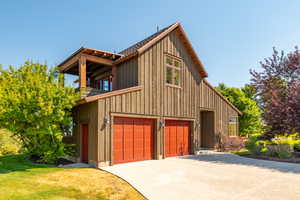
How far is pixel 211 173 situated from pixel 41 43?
14.9m

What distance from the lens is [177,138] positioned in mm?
12312

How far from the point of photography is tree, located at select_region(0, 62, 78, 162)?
8.71 m

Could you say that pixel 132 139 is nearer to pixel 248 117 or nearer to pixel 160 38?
pixel 160 38

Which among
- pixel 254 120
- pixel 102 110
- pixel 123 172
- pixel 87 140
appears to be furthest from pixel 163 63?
pixel 254 120

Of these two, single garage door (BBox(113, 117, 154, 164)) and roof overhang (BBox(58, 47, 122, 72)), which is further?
roof overhang (BBox(58, 47, 122, 72))

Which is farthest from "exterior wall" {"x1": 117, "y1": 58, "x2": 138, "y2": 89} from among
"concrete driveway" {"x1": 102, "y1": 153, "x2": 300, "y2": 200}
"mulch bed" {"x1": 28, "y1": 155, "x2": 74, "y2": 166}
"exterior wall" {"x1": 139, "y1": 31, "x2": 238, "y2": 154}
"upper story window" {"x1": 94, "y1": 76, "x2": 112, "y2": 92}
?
"mulch bed" {"x1": 28, "y1": 155, "x2": 74, "y2": 166}

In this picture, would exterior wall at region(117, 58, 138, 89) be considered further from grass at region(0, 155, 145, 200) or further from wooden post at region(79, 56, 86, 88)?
grass at region(0, 155, 145, 200)

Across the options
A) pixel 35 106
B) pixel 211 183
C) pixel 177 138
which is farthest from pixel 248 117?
pixel 35 106

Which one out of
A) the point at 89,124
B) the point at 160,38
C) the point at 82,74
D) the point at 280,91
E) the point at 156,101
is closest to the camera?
the point at 89,124

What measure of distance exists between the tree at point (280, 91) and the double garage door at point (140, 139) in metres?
5.98

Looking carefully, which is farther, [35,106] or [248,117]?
[248,117]

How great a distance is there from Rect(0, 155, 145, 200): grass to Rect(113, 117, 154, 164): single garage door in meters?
1.81

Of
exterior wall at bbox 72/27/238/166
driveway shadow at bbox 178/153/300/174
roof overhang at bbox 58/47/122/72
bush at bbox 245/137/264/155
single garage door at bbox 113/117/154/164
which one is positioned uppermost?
roof overhang at bbox 58/47/122/72

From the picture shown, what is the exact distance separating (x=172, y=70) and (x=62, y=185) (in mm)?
8969
